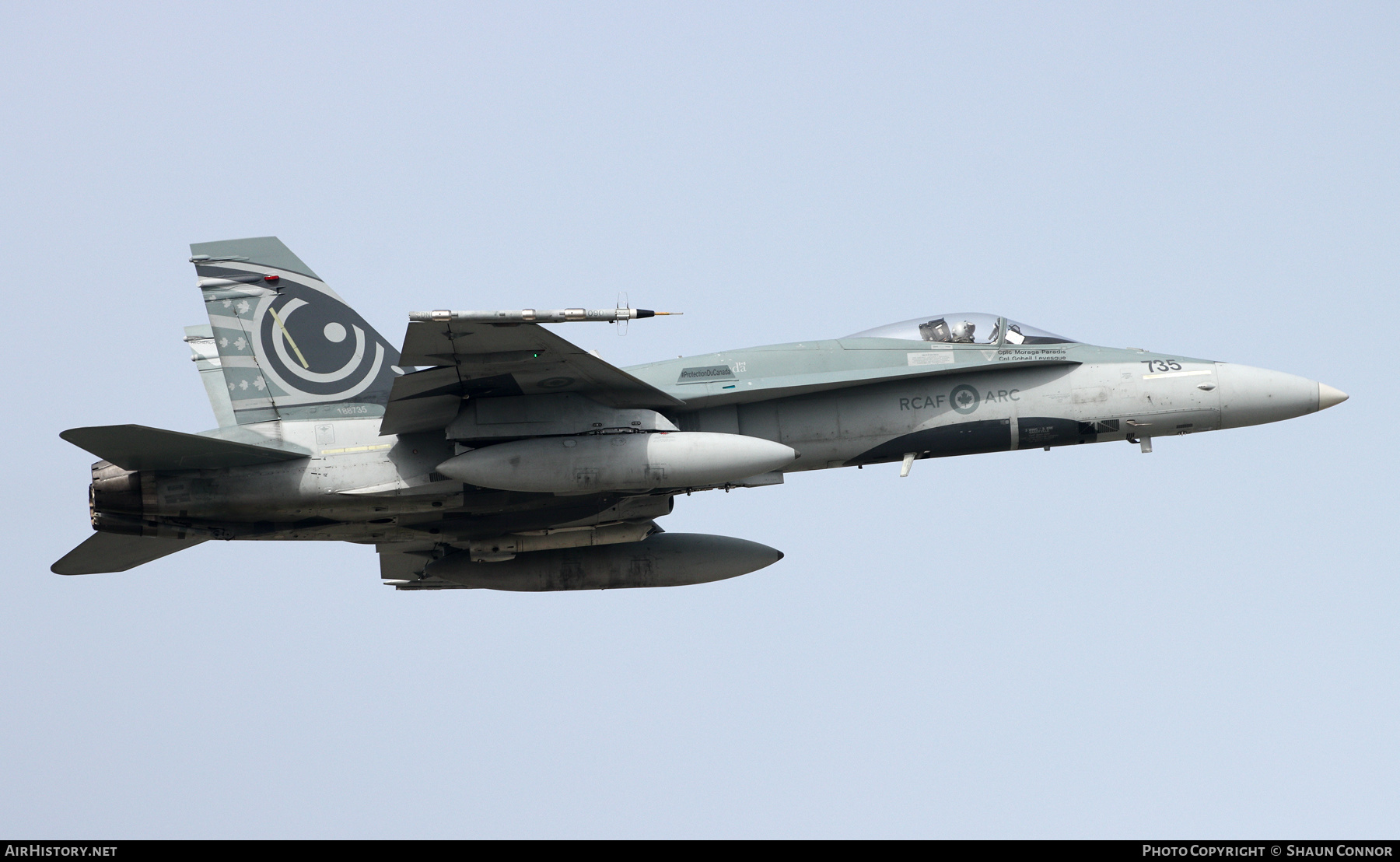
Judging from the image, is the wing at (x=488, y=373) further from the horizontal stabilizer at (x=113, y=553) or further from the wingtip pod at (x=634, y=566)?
the horizontal stabilizer at (x=113, y=553)

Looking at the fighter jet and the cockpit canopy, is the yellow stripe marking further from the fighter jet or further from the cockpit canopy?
the cockpit canopy

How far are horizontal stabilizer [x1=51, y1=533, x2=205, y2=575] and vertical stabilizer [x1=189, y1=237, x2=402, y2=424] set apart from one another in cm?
235

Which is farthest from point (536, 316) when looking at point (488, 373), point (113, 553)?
point (113, 553)

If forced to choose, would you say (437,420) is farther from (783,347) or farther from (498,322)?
(783,347)

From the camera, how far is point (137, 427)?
14867 millimetres

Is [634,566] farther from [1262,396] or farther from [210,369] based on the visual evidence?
[1262,396]

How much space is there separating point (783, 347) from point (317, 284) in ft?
19.6

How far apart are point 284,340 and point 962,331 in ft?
28.2

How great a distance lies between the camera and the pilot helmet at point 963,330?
1770 cm

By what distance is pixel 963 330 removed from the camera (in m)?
17.8

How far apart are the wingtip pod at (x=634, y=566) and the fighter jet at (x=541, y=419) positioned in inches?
22.1

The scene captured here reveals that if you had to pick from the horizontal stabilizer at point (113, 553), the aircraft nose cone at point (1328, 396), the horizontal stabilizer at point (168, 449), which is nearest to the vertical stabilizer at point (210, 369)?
the horizontal stabilizer at point (113, 553)

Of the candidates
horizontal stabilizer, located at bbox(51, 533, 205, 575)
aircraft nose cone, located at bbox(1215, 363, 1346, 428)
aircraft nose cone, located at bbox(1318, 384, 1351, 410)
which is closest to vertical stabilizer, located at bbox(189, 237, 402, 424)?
horizontal stabilizer, located at bbox(51, 533, 205, 575)

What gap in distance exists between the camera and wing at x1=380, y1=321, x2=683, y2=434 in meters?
14.5
